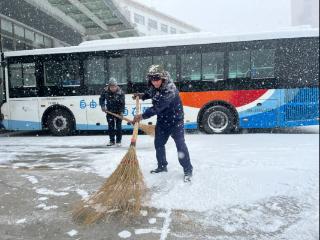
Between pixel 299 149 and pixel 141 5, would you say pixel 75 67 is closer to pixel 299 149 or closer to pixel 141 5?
pixel 299 149

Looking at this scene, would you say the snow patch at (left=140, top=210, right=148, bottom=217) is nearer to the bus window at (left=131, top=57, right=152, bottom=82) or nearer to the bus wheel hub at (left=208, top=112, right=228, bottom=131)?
the bus wheel hub at (left=208, top=112, right=228, bottom=131)

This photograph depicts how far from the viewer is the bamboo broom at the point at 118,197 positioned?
394 cm

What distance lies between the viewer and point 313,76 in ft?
33.7

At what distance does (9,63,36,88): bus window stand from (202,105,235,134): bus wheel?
534 centimetres

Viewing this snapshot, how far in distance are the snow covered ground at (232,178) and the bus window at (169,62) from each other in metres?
2.64

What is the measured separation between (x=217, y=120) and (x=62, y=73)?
16.0 feet

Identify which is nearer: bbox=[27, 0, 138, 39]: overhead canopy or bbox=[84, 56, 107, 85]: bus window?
bbox=[84, 56, 107, 85]: bus window

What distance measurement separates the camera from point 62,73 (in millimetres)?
11648

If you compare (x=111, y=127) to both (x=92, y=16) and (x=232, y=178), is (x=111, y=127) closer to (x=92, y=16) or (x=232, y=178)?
(x=232, y=178)

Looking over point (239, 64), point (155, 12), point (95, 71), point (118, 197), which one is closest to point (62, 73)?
point (95, 71)

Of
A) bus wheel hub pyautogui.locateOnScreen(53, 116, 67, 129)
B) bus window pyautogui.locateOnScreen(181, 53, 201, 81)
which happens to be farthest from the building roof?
bus window pyautogui.locateOnScreen(181, 53, 201, 81)

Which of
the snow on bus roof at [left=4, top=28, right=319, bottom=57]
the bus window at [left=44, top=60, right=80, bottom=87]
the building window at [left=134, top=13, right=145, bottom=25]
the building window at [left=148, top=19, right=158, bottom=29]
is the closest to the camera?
the snow on bus roof at [left=4, top=28, right=319, bottom=57]

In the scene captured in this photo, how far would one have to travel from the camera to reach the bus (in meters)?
10.4

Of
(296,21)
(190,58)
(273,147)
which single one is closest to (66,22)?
(190,58)
